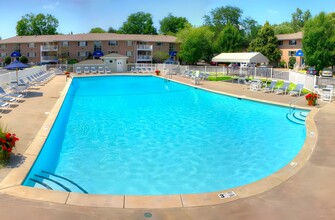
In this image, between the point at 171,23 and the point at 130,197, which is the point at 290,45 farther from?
the point at 130,197

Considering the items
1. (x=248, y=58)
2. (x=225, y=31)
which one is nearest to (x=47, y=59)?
(x=225, y=31)

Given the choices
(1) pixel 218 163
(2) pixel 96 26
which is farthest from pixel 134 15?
(1) pixel 218 163

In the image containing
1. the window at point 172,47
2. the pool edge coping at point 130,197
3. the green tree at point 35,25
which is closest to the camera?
the pool edge coping at point 130,197

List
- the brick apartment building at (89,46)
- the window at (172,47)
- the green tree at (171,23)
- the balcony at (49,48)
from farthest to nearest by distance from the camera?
1. the green tree at (171,23)
2. the window at (172,47)
3. the brick apartment building at (89,46)
4. the balcony at (49,48)

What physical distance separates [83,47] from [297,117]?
160 ft

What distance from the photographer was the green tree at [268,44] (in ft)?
177

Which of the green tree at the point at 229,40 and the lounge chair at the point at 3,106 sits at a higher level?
the green tree at the point at 229,40

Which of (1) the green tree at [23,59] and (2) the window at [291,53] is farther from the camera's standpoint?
(1) the green tree at [23,59]

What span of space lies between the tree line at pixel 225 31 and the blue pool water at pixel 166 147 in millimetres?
10811

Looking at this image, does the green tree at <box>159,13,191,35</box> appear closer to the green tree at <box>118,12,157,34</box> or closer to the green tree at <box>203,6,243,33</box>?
the green tree at <box>118,12,157,34</box>

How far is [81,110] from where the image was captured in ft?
61.1

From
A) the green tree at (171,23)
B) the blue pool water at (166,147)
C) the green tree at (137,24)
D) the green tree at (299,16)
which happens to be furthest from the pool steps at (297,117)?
the green tree at (299,16)

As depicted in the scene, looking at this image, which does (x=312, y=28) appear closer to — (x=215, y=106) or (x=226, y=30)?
(x=215, y=106)

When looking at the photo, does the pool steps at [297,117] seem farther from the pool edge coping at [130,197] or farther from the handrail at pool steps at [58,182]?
the handrail at pool steps at [58,182]
